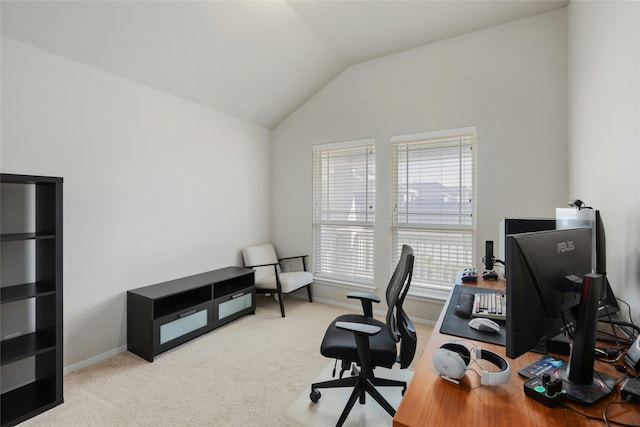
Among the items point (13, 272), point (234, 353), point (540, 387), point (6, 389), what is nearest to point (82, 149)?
point (13, 272)

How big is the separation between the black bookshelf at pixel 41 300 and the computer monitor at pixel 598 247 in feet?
10.1

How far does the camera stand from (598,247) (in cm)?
147

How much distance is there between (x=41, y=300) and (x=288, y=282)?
2233 millimetres

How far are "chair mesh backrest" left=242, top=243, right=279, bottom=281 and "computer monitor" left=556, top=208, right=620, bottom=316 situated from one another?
3280 mm

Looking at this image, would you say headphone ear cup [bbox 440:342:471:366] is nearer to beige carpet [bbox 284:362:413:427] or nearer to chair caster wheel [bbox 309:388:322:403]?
beige carpet [bbox 284:362:413:427]

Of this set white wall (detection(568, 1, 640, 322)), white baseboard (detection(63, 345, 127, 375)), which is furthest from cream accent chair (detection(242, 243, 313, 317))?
white wall (detection(568, 1, 640, 322))

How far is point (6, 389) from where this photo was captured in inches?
81.7

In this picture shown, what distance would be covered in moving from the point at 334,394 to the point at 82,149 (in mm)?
2797

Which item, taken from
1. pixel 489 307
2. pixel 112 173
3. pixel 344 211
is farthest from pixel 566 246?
pixel 112 173

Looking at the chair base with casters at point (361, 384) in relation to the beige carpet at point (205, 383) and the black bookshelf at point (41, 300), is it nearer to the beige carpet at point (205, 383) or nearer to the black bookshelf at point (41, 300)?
the beige carpet at point (205, 383)

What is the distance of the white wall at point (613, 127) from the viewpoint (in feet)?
4.50

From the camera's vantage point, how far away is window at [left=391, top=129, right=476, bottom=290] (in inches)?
127

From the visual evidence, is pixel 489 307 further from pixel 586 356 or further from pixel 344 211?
pixel 344 211

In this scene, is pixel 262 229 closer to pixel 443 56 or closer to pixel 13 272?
pixel 13 272
